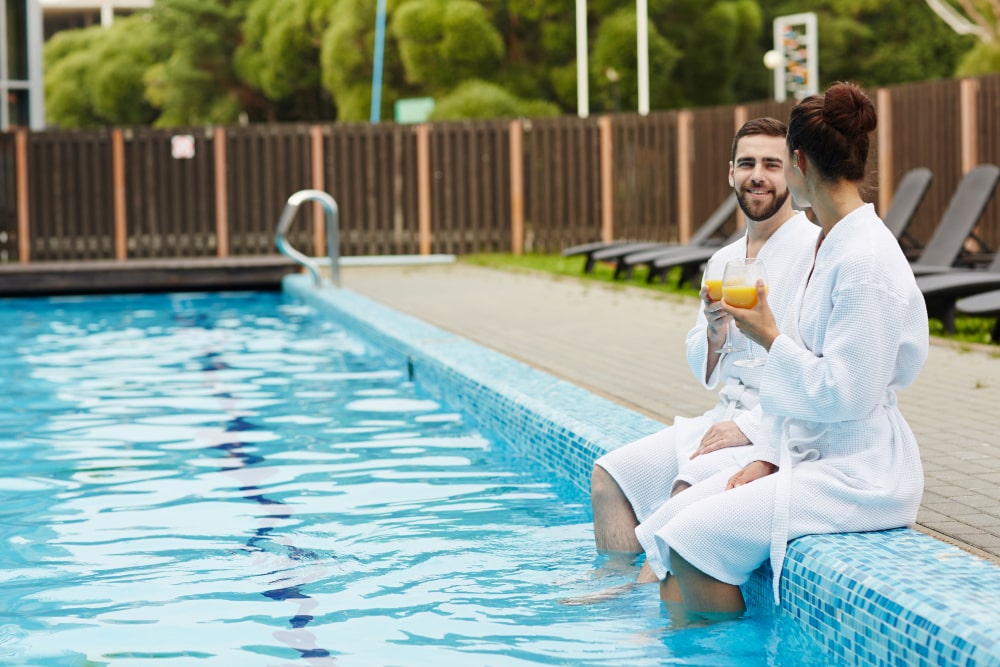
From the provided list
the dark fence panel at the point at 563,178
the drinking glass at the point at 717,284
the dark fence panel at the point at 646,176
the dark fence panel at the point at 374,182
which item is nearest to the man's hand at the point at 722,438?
the drinking glass at the point at 717,284

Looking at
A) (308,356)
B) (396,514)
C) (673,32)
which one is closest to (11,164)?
(308,356)

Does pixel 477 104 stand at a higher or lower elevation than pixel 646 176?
higher

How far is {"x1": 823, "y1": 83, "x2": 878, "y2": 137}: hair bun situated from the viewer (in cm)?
361

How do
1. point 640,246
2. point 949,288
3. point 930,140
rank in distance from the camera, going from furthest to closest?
1. point 640,246
2. point 930,140
3. point 949,288

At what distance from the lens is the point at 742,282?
3689 millimetres

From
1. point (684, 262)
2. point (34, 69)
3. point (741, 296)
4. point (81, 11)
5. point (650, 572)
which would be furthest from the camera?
point (81, 11)

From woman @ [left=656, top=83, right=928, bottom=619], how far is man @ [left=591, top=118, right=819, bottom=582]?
1.42 ft

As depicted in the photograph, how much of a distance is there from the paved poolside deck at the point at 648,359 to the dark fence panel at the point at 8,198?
7269 mm

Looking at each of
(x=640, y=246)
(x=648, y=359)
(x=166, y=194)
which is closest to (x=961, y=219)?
(x=648, y=359)

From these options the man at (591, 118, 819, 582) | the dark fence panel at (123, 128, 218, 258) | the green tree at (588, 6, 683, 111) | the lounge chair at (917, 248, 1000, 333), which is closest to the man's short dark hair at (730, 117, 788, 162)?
the man at (591, 118, 819, 582)

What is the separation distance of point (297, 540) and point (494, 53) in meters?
34.3

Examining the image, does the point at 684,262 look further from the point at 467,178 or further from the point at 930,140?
the point at 467,178

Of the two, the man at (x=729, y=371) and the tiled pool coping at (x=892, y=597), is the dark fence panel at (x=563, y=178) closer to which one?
the tiled pool coping at (x=892, y=597)

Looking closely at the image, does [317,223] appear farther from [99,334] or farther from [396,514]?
[396,514]
